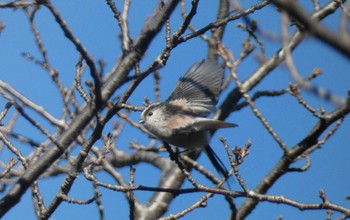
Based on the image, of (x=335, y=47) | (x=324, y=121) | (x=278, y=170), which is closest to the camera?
(x=335, y=47)

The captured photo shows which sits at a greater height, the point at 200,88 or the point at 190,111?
the point at 200,88

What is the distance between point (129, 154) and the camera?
18.1ft

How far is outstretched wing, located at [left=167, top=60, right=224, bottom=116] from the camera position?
3855mm

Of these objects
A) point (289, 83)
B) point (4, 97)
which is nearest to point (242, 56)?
point (289, 83)

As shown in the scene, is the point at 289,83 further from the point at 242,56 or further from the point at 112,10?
the point at 112,10

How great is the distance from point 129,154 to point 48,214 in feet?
8.92

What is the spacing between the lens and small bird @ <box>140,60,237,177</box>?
3760 millimetres

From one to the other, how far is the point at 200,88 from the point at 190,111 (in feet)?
0.67

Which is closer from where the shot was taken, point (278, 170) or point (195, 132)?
point (278, 170)

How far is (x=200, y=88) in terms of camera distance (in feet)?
12.9

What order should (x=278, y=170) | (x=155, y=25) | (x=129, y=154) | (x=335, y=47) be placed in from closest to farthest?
(x=335, y=47) → (x=155, y=25) → (x=278, y=170) → (x=129, y=154)

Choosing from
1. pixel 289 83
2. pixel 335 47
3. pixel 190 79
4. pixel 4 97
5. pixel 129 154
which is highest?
pixel 129 154

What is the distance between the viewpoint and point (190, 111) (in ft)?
12.6

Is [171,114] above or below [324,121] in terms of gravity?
above
